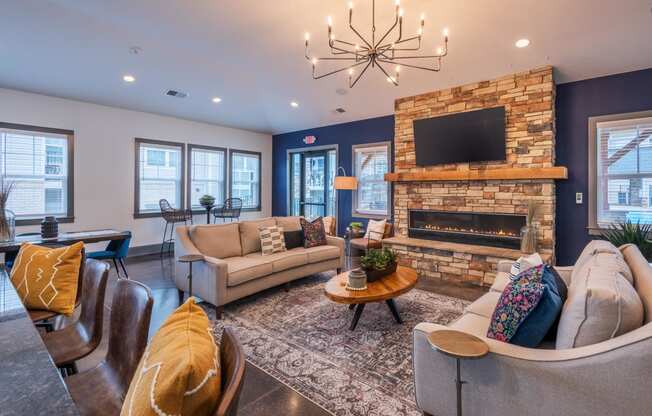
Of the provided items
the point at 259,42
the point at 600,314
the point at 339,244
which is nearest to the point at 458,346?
the point at 600,314

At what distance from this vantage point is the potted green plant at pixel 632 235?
365cm

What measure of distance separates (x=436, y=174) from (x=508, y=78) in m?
1.60

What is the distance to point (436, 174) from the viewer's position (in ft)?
16.8

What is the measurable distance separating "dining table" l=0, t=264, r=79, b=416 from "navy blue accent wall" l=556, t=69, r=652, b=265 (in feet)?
17.7

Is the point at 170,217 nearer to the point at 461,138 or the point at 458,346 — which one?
the point at 461,138

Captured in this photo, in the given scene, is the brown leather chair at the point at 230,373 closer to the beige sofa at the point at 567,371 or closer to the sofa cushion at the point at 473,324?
the beige sofa at the point at 567,371

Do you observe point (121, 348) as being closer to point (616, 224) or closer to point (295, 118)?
point (616, 224)

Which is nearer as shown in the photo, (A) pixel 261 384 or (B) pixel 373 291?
(A) pixel 261 384

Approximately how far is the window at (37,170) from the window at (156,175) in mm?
1061

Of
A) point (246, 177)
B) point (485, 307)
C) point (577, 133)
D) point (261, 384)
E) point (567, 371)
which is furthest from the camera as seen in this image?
point (246, 177)

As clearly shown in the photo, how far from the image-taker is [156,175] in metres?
6.54

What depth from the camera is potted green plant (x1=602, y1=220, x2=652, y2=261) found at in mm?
3650

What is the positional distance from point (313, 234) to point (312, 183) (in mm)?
3311

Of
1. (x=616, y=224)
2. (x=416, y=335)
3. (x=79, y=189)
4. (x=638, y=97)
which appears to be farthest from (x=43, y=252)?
(x=638, y=97)
